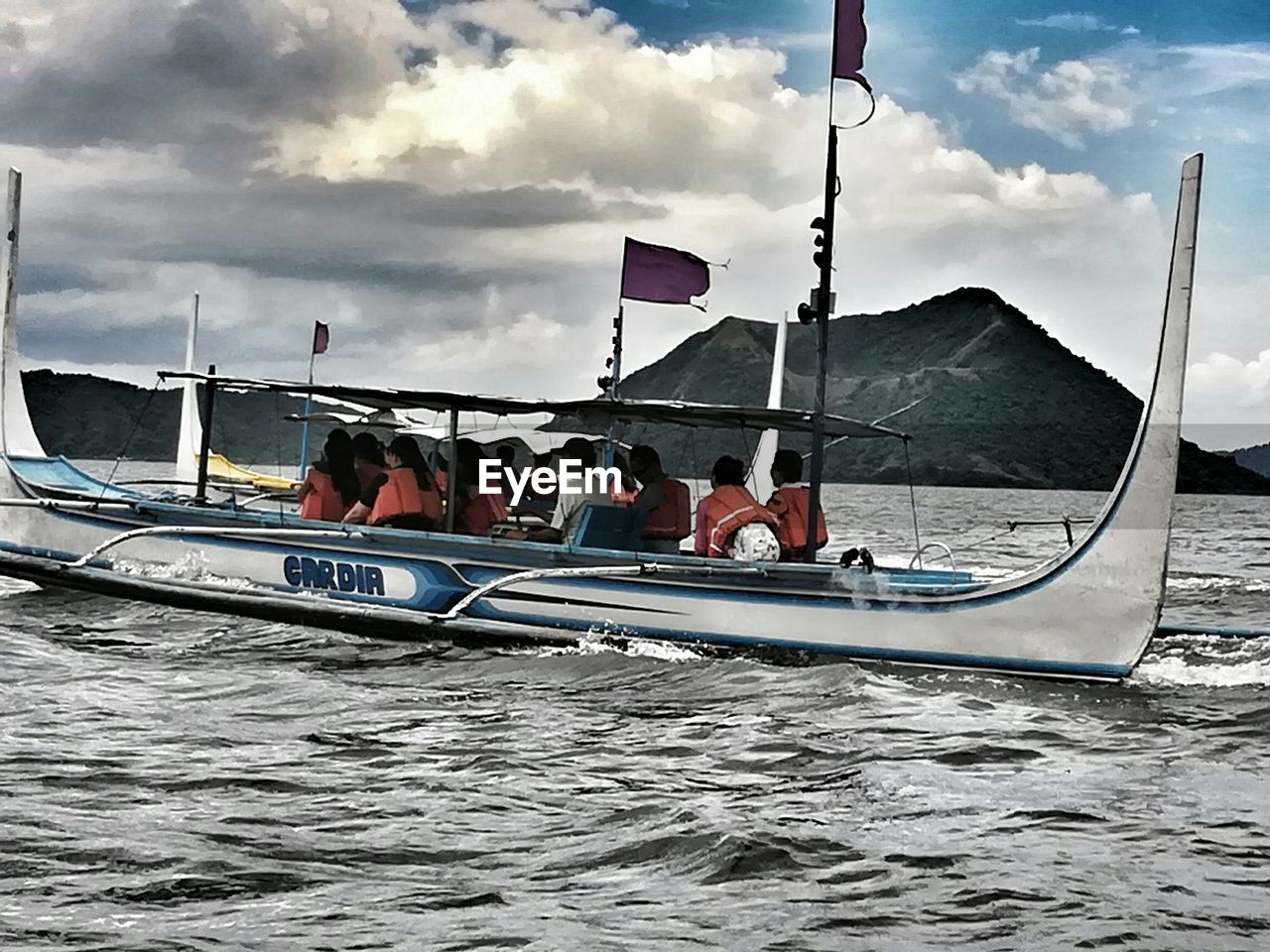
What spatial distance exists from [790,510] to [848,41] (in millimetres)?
4003

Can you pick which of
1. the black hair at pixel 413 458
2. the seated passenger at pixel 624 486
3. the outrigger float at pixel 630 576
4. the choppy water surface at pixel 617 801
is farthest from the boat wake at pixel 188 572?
the seated passenger at pixel 624 486

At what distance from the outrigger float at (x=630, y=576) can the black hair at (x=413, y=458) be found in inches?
17.4

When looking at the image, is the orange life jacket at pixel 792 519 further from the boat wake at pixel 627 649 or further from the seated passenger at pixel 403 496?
the seated passenger at pixel 403 496

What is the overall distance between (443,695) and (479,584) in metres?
1.74

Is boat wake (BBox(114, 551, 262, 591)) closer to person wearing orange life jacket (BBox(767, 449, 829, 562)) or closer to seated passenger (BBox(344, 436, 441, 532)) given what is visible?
seated passenger (BBox(344, 436, 441, 532))

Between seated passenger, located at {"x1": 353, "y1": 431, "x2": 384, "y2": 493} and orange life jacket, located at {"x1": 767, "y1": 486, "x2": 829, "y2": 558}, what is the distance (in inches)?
158

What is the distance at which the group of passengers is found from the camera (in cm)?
1355

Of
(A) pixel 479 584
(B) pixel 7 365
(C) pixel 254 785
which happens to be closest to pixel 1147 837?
(C) pixel 254 785

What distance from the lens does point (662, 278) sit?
1636cm

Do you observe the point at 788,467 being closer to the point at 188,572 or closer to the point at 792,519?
the point at 792,519

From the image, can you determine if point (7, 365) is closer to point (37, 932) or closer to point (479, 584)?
point (479, 584)

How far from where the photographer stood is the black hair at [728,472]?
1333cm

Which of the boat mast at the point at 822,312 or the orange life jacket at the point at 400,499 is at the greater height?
the boat mast at the point at 822,312

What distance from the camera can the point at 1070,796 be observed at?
940 cm
